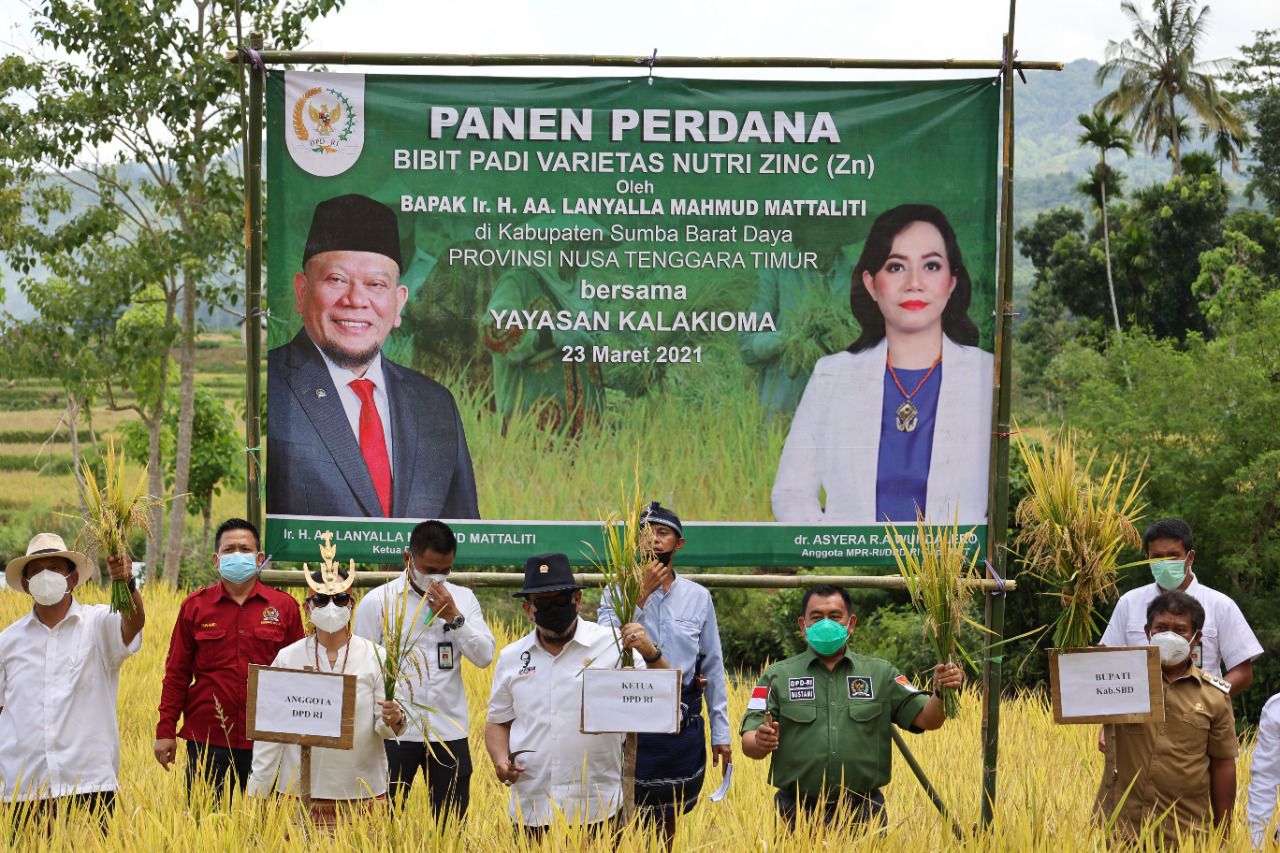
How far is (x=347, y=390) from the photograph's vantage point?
752 cm

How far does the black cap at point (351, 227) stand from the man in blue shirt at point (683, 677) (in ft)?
7.13

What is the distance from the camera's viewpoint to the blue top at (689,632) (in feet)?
19.8

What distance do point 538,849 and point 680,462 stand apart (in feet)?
9.30

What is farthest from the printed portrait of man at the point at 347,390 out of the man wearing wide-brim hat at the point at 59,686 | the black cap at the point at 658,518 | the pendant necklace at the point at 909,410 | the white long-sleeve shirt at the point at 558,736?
the pendant necklace at the point at 909,410

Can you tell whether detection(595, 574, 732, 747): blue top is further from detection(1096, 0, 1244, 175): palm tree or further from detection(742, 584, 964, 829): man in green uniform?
detection(1096, 0, 1244, 175): palm tree

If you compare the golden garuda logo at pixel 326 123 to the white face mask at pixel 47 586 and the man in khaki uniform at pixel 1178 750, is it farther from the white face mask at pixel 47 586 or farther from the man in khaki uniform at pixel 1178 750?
the man in khaki uniform at pixel 1178 750

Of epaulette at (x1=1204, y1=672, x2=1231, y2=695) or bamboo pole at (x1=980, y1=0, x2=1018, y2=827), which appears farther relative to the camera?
bamboo pole at (x1=980, y1=0, x2=1018, y2=827)

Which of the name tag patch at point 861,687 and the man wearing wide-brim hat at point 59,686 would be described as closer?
the name tag patch at point 861,687

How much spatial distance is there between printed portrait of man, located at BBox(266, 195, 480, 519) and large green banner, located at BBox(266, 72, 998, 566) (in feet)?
0.04

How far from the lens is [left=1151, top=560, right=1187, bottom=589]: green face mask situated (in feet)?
20.3

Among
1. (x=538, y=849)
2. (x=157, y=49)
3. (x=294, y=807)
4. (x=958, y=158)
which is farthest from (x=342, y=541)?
(x=157, y=49)

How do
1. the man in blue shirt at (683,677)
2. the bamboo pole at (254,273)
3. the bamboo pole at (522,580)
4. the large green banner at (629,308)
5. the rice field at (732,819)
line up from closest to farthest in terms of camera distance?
1. the rice field at (732,819)
2. the man in blue shirt at (683,677)
3. the bamboo pole at (522,580)
4. the bamboo pole at (254,273)
5. the large green banner at (629,308)

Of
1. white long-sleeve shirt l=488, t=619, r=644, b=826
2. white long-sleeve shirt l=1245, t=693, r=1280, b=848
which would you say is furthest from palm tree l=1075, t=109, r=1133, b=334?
white long-sleeve shirt l=488, t=619, r=644, b=826

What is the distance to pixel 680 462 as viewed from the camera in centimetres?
762
